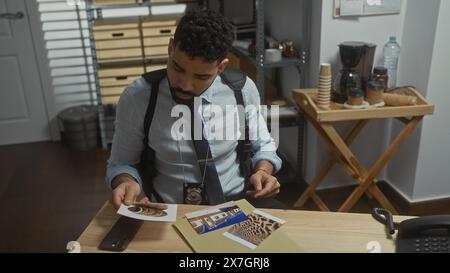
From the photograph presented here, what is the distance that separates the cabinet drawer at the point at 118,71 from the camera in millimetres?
3371

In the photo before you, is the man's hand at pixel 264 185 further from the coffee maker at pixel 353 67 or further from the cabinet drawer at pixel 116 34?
the cabinet drawer at pixel 116 34

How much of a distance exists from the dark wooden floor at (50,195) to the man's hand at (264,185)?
1.42 metres

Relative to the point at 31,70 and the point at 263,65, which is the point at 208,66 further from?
the point at 31,70

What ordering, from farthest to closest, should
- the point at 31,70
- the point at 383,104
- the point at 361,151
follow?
the point at 31,70 < the point at 361,151 < the point at 383,104

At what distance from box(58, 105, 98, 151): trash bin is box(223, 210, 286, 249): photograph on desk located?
2730 mm

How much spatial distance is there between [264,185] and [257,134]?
0.25m

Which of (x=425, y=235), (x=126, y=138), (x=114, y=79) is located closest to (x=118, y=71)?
(x=114, y=79)

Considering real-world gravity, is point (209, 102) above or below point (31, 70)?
above

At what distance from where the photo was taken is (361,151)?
264 centimetres

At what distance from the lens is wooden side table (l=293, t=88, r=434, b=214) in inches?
81.6

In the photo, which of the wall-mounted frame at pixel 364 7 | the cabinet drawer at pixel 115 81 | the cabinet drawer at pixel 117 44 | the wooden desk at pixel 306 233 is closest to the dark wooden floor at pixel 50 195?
the cabinet drawer at pixel 115 81

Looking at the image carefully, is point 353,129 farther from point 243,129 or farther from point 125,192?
point 125,192

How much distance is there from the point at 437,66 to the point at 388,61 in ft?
0.84
